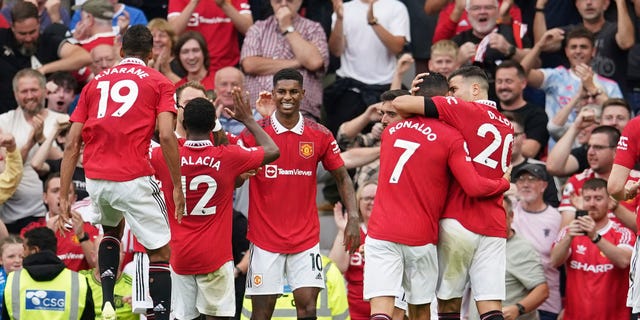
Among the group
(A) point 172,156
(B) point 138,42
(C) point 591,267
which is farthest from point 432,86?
(C) point 591,267

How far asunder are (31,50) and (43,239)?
428 cm

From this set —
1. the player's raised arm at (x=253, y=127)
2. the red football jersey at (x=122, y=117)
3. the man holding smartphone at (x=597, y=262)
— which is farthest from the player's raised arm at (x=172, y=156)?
the man holding smartphone at (x=597, y=262)

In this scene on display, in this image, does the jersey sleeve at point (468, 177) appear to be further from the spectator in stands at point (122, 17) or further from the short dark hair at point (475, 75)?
the spectator in stands at point (122, 17)

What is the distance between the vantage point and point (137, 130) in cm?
1255

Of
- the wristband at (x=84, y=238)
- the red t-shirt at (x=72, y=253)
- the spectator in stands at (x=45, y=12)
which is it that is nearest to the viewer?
the wristband at (x=84, y=238)

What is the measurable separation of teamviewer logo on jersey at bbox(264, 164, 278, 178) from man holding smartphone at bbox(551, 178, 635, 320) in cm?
338

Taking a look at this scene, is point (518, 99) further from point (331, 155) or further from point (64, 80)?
point (64, 80)

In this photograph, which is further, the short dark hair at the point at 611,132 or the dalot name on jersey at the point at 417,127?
the short dark hair at the point at 611,132

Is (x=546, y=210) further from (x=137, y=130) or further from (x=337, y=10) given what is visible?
(x=137, y=130)

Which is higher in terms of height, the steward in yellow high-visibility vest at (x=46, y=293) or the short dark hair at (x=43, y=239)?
the short dark hair at (x=43, y=239)

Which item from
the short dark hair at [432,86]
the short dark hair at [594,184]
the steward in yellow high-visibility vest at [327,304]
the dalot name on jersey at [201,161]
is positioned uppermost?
the short dark hair at [432,86]

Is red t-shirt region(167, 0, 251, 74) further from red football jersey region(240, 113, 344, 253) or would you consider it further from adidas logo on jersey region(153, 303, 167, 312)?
adidas logo on jersey region(153, 303, 167, 312)

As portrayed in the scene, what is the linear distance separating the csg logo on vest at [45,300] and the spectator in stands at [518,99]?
610cm

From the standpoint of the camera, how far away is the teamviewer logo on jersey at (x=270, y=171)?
13.7 meters
